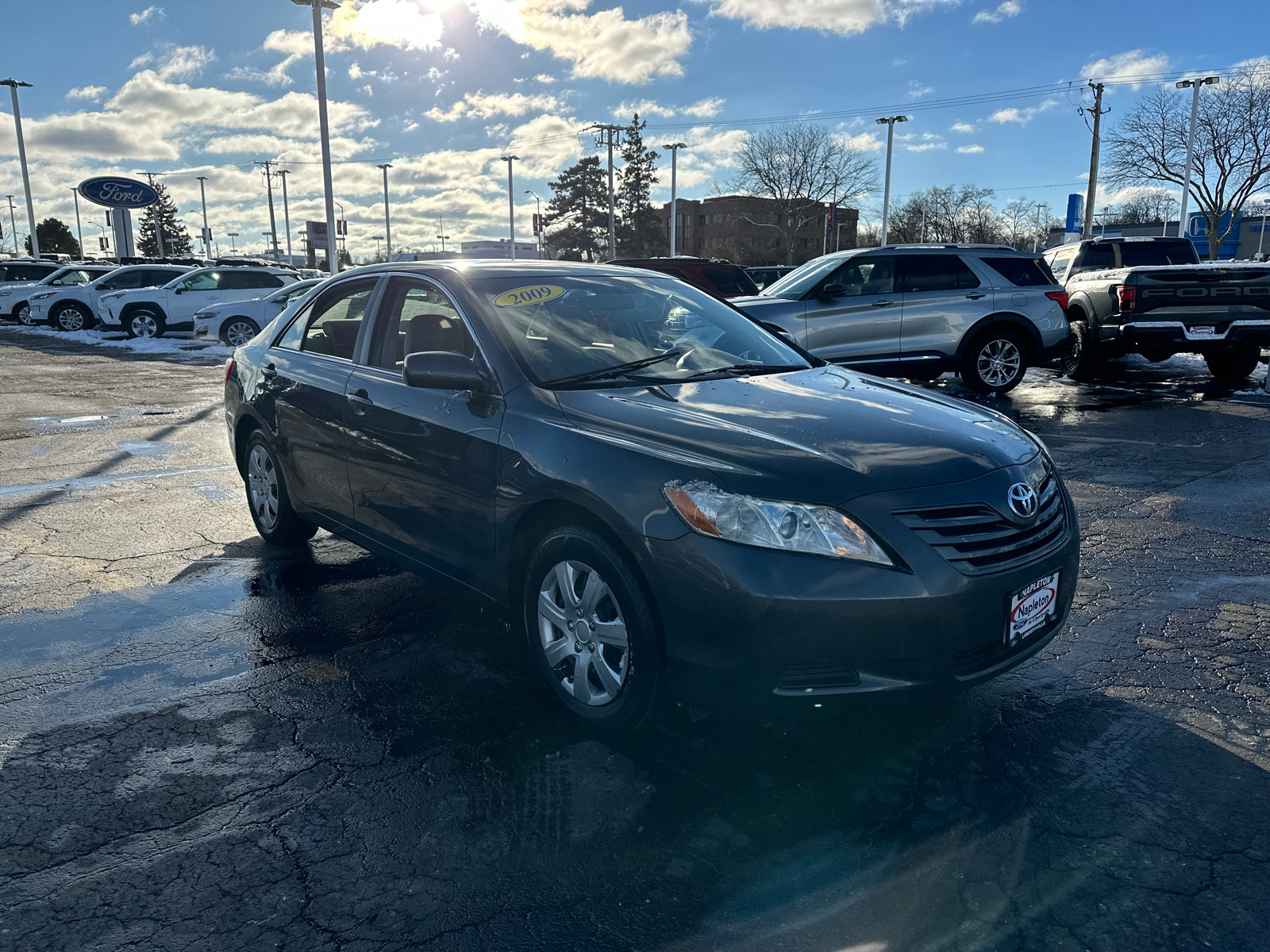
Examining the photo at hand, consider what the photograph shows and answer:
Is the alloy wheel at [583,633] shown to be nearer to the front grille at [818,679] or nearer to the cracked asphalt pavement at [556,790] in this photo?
the cracked asphalt pavement at [556,790]

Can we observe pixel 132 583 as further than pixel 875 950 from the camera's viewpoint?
Yes

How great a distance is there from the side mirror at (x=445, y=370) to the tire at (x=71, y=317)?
26.8 meters

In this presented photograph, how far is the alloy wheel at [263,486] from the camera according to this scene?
5375mm

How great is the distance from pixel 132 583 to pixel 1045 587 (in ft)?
14.5

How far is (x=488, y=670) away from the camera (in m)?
3.81

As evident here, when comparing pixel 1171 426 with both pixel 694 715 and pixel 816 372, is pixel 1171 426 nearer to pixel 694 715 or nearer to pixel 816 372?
pixel 816 372

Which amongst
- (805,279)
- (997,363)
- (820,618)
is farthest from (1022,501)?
(997,363)

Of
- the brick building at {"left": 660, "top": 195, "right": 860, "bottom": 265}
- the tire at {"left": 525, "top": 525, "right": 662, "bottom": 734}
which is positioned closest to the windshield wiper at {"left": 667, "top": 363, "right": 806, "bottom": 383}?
the tire at {"left": 525, "top": 525, "right": 662, "bottom": 734}

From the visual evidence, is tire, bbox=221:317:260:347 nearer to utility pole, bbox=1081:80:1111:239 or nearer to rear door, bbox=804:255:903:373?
rear door, bbox=804:255:903:373

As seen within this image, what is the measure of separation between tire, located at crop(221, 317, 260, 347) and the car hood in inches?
742

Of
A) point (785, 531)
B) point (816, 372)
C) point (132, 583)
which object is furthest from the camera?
point (132, 583)

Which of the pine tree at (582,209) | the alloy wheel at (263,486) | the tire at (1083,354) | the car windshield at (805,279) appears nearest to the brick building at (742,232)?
the pine tree at (582,209)

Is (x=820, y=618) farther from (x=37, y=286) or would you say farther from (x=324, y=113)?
(x=37, y=286)

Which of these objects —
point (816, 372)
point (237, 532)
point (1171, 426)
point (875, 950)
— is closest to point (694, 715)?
point (875, 950)
